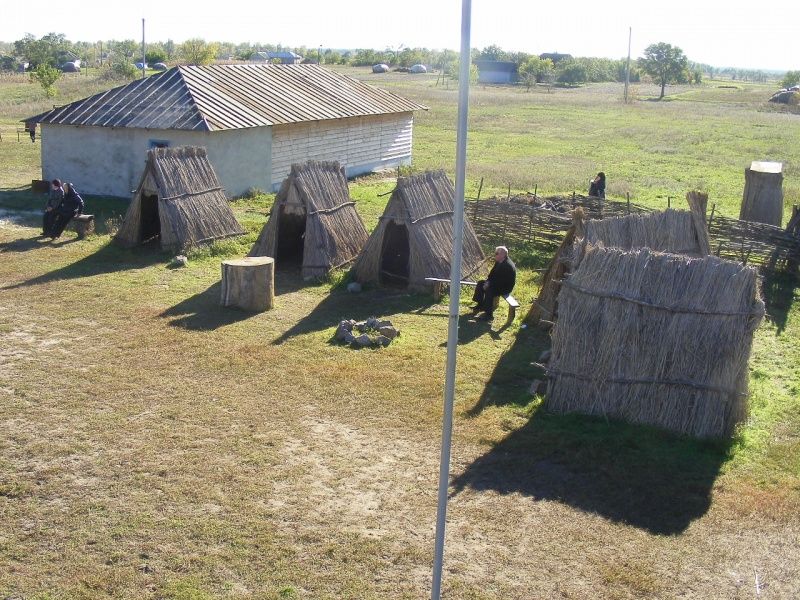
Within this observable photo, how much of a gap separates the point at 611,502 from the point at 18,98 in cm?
5161

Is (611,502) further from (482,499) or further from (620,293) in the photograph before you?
(620,293)

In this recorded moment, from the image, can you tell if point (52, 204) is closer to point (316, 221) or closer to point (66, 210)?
point (66, 210)

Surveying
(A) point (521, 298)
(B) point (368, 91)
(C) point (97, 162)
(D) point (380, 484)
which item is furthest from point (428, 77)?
(D) point (380, 484)

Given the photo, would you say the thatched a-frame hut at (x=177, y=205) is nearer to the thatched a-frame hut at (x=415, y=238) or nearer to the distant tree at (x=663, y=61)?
the thatched a-frame hut at (x=415, y=238)

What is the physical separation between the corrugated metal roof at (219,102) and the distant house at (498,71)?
54.3 meters

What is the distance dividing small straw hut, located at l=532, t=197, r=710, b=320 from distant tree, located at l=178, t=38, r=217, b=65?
181ft

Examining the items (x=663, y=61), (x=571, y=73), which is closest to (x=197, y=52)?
(x=571, y=73)

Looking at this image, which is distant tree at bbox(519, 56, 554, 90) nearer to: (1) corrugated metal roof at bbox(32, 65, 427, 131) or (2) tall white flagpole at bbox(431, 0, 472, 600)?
(1) corrugated metal roof at bbox(32, 65, 427, 131)

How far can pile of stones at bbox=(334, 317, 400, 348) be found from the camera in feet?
41.5

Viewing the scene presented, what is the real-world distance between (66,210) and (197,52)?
187 feet

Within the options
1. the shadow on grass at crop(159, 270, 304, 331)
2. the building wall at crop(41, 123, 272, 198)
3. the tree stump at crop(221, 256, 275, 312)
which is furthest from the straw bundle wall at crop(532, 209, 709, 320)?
the building wall at crop(41, 123, 272, 198)

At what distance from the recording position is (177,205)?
17812mm

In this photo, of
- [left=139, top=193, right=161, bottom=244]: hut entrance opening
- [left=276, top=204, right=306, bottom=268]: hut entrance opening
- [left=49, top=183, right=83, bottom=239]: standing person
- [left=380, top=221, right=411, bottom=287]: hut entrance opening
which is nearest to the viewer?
[left=380, top=221, right=411, bottom=287]: hut entrance opening

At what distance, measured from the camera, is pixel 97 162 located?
23.5 meters
